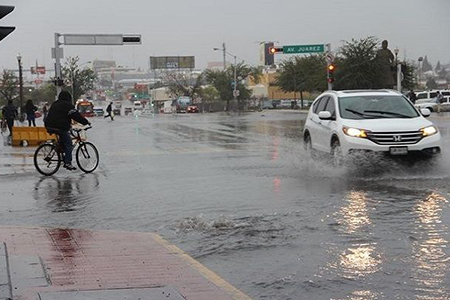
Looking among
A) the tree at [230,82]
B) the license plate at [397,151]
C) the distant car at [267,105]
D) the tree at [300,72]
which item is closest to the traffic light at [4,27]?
the license plate at [397,151]

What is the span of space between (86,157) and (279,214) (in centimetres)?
692

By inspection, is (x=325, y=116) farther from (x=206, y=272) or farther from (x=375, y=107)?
(x=206, y=272)

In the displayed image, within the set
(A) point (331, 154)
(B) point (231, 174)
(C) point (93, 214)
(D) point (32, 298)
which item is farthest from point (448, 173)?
(D) point (32, 298)

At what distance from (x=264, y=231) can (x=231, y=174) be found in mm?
5623

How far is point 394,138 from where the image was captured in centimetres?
1251

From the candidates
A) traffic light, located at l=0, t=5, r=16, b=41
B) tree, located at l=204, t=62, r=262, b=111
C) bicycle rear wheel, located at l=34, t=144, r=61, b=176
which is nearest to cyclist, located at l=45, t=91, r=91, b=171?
bicycle rear wheel, located at l=34, t=144, r=61, b=176

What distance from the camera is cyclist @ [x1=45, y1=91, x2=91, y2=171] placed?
14227 mm

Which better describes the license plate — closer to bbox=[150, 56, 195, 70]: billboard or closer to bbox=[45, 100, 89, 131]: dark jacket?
bbox=[45, 100, 89, 131]: dark jacket

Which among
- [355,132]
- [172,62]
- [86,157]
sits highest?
[172,62]

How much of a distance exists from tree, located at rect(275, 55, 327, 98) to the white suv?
55.1 m

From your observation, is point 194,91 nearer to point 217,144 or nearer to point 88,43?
point 88,43

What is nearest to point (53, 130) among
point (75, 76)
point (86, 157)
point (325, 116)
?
point (86, 157)

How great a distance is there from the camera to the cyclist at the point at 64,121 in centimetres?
1423

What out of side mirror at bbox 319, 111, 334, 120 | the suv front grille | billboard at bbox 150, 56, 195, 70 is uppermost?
billboard at bbox 150, 56, 195, 70
